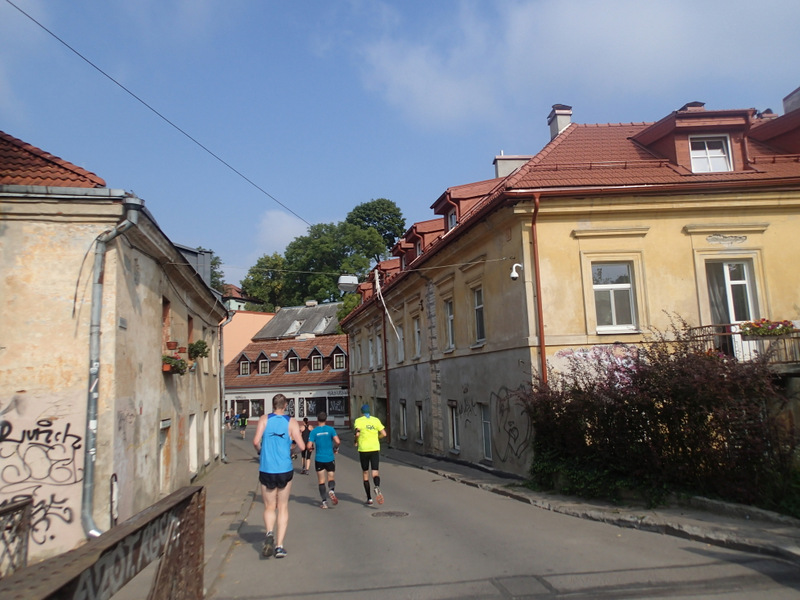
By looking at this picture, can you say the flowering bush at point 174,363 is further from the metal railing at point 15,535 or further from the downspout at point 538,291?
the downspout at point 538,291

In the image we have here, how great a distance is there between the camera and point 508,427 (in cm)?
1488

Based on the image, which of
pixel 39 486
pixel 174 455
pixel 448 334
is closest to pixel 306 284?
pixel 448 334

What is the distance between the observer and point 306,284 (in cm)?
6762

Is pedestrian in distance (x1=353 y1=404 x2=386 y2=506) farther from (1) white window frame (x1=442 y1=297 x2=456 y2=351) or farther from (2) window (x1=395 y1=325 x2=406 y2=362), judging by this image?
(2) window (x1=395 y1=325 x2=406 y2=362)

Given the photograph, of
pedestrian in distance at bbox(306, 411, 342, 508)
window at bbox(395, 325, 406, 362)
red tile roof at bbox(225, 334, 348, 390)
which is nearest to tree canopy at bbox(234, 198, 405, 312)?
red tile roof at bbox(225, 334, 348, 390)

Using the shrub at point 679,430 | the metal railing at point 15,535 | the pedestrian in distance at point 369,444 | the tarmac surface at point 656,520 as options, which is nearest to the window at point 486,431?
the tarmac surface at point 656,520

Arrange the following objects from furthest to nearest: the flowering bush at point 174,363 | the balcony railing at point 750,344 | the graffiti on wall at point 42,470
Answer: the flowering bush at point 174,363 → the balcony railing at point 750,344 → the graffiti on wall at point 42,470

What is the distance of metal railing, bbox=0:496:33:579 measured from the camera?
20.6 feet

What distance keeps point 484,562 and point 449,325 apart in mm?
12659

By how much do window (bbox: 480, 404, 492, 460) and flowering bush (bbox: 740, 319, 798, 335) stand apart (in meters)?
6.46

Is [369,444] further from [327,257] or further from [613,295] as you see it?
[327,257]

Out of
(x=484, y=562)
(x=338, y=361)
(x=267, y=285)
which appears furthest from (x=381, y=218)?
(x=484, y=562)

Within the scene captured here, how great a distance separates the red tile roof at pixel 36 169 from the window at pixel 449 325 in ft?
38.2

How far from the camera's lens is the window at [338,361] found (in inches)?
2004
